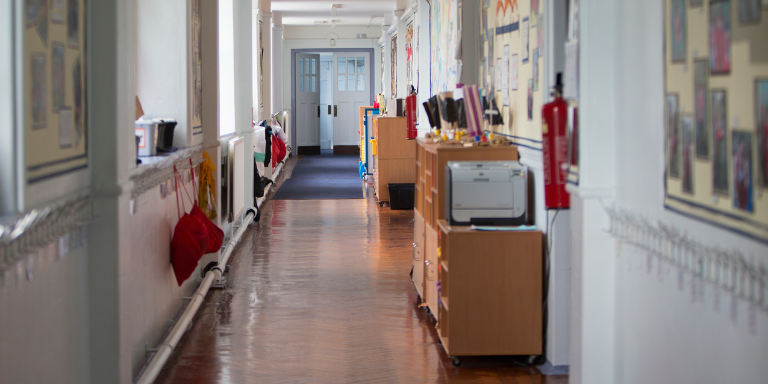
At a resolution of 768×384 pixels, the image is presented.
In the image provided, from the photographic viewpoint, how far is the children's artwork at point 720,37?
2.02 metres

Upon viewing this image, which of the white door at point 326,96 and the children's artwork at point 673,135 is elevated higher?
the white door at point 326,96

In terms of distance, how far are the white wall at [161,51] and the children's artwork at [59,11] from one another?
1.99 m

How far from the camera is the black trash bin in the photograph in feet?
31.6

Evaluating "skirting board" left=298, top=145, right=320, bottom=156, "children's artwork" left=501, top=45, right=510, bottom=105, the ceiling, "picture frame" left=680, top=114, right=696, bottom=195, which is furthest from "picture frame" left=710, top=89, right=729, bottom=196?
"skirting board" left=298, top=145, right=320, bottom=156

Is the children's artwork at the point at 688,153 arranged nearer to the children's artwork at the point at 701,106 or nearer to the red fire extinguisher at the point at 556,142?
the children's artwork at the point at 701,106

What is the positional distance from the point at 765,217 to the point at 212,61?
4539 millimetres

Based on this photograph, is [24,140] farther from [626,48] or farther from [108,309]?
[626,48]

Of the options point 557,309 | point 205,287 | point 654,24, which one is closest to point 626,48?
point 654,24

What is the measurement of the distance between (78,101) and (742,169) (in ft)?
7.73

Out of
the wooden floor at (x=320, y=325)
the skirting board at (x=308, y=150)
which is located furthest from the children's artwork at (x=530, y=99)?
the skirting board at (x=308, y=150)

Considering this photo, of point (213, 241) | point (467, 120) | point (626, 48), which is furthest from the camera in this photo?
point (467, 120)

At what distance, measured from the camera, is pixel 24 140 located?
7.23 ft

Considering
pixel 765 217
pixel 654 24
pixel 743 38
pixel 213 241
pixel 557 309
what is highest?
pixel 654 24

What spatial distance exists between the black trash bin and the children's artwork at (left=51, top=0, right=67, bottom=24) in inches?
284
